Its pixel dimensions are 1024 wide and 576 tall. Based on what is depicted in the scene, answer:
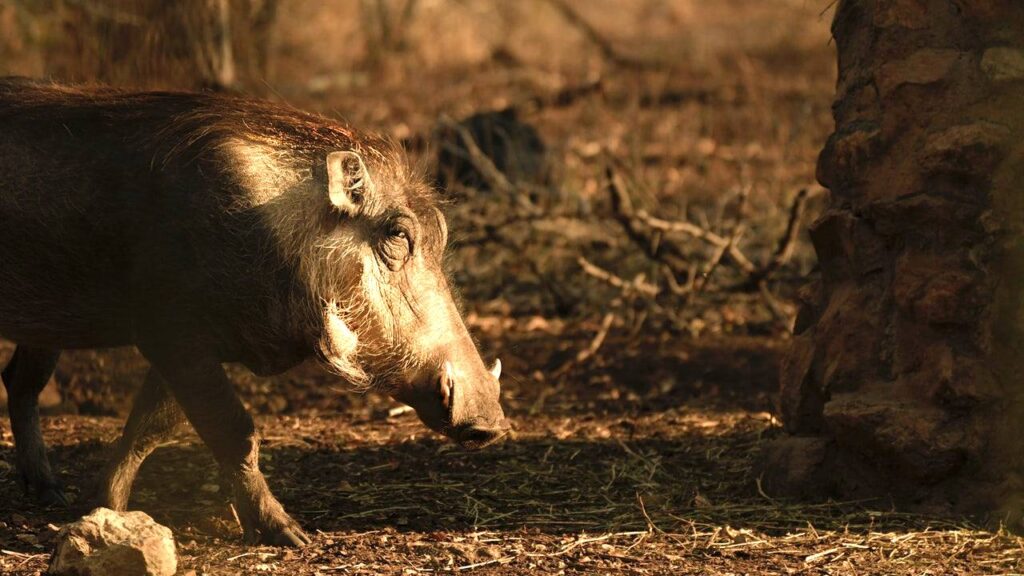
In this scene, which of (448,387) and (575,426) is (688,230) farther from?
(448,387)

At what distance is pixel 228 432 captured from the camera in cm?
399

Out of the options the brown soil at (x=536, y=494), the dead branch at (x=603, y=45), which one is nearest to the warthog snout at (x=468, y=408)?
the brown soil at (x=536, y=494)

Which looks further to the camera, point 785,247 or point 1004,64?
point 785,247

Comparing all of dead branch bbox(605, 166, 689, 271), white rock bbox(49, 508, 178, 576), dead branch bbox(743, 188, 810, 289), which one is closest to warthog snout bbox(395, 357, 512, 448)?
white rock bbox(49, 508, 178, 576)

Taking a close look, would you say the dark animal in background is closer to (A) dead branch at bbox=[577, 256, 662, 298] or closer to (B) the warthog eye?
(A) dead branch at bbox=[577, 256, 662, 298]

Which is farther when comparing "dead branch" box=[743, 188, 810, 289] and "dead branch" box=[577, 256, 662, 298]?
"dead branch" box=[577, 256, 662, 298]

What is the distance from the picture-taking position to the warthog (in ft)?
13.0

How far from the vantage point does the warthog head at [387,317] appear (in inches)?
159

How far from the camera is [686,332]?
7.16 metres

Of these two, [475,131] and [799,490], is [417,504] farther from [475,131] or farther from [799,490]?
[475,131]

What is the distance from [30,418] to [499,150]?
4.49m

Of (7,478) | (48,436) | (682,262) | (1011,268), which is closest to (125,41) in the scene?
(48,436)

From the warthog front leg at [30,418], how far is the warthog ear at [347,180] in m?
1.30

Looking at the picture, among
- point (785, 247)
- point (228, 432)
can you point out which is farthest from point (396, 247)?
point (785, 247)
